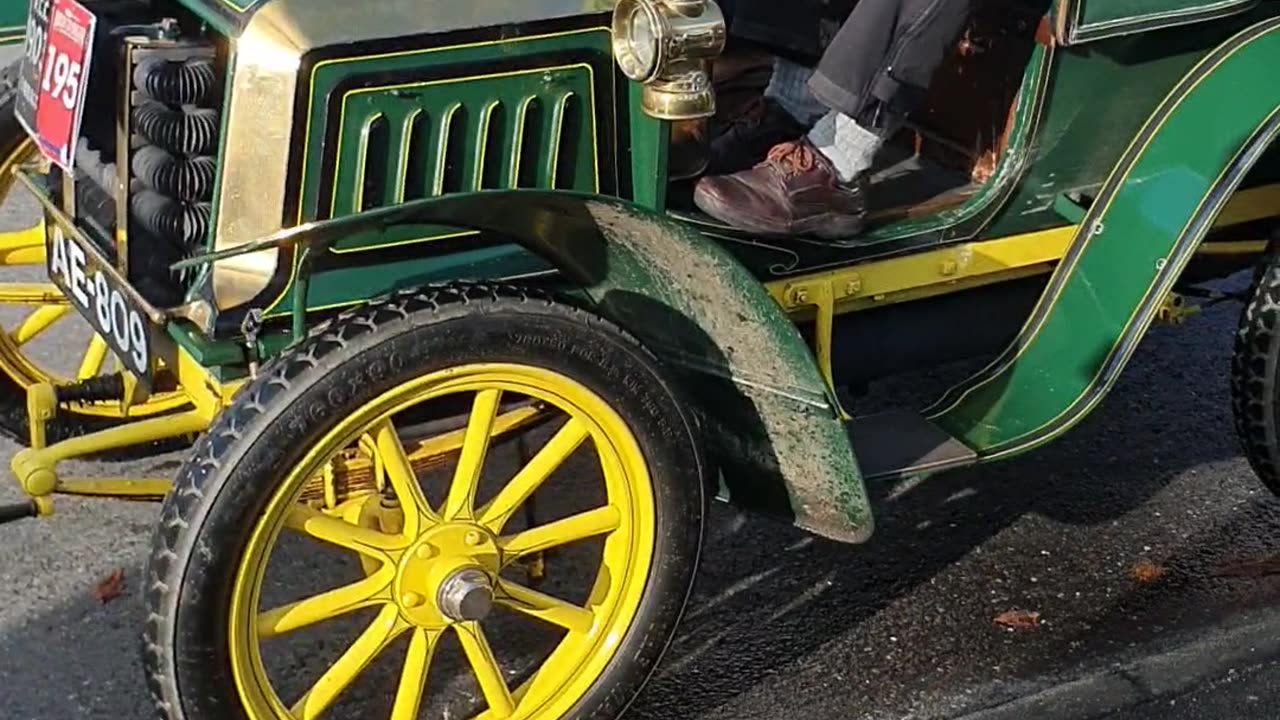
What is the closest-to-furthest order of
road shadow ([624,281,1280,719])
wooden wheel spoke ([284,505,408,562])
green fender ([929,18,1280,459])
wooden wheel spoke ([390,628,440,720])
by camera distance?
wooden wheel spoke ([284,505,408,562]), wooden wheel spoke ([390,628,440,720]), green fender ([929,18,1280,459]), road shadow ([624,281,1280,719])

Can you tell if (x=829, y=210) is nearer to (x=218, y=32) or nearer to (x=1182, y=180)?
(x=1182, y=180)

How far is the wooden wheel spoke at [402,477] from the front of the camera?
2711mm

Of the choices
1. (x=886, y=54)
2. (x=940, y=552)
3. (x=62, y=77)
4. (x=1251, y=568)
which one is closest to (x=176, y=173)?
(x=62, y=77)

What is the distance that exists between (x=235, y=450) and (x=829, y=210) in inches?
49.9

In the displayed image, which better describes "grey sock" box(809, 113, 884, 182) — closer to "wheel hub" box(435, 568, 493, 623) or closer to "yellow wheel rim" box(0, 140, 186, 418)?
"wheel hub" box(435, 568, 493, 623)

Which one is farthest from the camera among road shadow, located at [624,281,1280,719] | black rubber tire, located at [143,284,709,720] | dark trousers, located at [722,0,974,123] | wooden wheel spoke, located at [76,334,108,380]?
wooden wheel spoke, located at [76,334,108,380]

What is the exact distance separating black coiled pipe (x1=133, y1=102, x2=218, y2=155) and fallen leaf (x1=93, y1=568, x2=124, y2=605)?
1069mm

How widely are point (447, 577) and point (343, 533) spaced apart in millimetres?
179

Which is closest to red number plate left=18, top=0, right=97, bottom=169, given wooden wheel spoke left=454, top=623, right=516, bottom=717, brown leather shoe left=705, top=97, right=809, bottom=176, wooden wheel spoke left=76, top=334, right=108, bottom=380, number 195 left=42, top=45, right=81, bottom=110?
number 195 left=42, top=45, right=81, bottom=110

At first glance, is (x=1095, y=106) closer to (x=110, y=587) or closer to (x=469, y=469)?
(x=469, y=469)

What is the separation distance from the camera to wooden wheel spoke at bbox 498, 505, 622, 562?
2.88 metres

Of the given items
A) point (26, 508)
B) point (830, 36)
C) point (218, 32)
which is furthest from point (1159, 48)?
point (26, 508)

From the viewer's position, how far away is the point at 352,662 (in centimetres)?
282

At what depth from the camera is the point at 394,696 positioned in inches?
127
